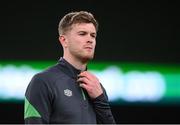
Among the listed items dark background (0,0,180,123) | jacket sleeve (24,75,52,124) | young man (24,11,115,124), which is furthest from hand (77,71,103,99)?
dark background (0,0,180,123)

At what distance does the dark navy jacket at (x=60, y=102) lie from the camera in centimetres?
240

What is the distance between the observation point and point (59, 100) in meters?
2.42

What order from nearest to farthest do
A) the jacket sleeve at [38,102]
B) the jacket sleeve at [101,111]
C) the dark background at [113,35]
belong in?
the jacket sleeve at [38,102] < the jacket sleeve at [101,111] < the dark background at [113,35]

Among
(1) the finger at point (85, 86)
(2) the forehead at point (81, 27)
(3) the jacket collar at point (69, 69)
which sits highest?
(2) the forehead at point (81, 27)

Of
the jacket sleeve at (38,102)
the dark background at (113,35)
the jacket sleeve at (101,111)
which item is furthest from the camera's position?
the dark background at (113,35)

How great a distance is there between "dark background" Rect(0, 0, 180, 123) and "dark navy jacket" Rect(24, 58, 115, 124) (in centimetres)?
272

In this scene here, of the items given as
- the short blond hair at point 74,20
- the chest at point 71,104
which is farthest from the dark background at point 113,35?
the chest at point 71,104

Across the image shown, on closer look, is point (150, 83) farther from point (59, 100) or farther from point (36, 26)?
point (59, 100)

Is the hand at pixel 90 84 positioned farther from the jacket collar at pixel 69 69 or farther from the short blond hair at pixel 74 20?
the short blond hair at pixel 74 20

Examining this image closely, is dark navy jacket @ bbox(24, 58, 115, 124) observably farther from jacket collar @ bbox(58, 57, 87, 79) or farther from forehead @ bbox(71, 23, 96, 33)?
forehead @ bbox(71, 23, 96, 33)

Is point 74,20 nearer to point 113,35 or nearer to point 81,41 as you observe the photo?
point 81,41

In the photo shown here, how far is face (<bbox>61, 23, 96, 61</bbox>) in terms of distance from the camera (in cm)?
257

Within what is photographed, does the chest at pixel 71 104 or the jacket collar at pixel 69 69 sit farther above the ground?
the jacket collar at pixel 69 69

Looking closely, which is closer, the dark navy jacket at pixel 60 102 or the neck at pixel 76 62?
the dark navy jacket at pixel 60 102
